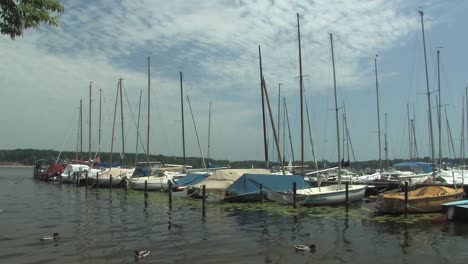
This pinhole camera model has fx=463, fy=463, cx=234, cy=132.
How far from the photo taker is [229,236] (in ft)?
67.5

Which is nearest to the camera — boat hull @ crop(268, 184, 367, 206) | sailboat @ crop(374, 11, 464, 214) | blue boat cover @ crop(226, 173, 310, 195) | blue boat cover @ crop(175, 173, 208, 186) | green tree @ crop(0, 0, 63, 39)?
green tree @ crop(0, 0, 63, 39)

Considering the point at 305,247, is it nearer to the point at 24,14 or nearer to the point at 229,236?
the point at 229,236

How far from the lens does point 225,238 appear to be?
65.8 ft

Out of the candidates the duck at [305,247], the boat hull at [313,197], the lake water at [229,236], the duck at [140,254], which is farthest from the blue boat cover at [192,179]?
the duck at [140,254]

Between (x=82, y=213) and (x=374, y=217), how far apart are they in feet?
59.8

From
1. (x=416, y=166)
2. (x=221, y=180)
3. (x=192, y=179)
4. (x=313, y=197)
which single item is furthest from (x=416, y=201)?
(x=416, y=166)

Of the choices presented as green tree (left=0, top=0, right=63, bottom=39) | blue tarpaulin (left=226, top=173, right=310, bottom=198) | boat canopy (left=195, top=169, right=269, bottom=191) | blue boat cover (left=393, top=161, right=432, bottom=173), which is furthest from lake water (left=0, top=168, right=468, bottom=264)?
blue boat cover (left=393, top=161, right=432, bottom=173)

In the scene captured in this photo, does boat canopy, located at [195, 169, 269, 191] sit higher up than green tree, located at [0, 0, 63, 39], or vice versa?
green tree, located at [0, 0, 63, 39]

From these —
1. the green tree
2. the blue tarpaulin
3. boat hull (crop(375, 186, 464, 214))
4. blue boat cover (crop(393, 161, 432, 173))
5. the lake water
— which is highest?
the green tree

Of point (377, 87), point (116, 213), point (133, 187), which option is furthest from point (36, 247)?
point (377, 87)

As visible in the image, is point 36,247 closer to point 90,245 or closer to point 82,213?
point 90,245

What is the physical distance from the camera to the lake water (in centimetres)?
1623

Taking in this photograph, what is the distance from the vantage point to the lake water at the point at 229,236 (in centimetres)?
1623

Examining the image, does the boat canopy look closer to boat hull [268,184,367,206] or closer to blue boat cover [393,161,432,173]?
boat hull [268,184,367,206]
